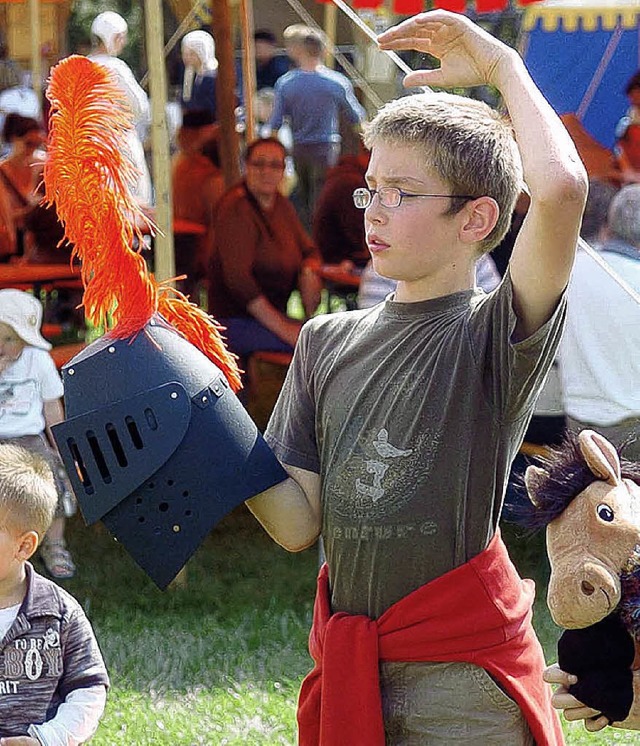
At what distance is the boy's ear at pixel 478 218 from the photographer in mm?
1806

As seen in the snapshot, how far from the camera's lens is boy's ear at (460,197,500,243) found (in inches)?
71.1

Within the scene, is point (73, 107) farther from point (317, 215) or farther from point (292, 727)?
point (317, 215)

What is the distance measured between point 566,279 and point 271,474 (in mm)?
500

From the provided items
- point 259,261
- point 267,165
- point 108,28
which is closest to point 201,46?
point 108,28

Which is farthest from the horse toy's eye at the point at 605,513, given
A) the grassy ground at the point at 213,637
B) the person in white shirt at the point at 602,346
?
the person in white shirt at the point at 602,346

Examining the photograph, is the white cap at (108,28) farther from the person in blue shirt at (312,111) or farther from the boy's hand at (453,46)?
the boy's hand at (453,46)

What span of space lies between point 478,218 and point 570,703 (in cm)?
68

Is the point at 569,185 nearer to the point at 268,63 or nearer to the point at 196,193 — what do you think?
the point at 196,193

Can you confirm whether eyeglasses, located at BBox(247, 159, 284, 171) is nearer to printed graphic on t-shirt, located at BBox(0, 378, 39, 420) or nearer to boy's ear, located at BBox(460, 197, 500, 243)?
printed graphic on t-shirt, located at BBox(0, 378, 39, 420)

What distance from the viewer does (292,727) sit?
11.1 ft

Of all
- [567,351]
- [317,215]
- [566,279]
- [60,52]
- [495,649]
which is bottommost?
[60,52]

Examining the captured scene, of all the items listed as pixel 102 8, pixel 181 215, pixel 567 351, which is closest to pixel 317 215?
pixel 181 215

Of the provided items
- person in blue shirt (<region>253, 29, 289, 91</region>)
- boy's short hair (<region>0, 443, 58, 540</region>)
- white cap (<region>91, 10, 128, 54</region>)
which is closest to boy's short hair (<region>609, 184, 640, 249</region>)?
boy's short hair (<region>0, 443, 58, 540</region>)

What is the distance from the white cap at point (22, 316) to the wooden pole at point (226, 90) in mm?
1754
